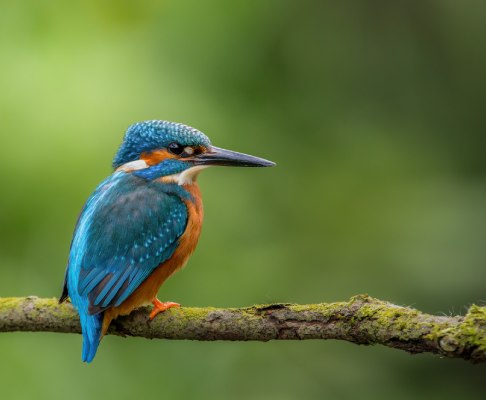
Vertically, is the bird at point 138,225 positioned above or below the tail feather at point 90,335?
above

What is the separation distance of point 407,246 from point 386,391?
91 centimetres

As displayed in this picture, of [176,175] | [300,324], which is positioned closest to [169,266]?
[176,175]

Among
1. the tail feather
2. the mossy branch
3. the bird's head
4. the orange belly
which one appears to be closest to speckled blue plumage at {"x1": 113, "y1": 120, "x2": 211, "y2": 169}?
the bird's head

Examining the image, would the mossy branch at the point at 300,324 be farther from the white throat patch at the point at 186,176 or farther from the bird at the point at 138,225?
the white throat patch at the point at 186,176

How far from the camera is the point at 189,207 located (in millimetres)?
3785

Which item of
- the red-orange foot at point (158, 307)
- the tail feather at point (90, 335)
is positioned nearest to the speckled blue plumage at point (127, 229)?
the tail feather at point (90, 335)

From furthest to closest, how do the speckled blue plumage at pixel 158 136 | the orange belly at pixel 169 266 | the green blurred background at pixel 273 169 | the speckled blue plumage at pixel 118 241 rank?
the green blurred background at pixel 273 169 → the speckled blue plumage at pixel 158 136 → the orange belly at pixel 169 266 → the speckled blue plumage at pixel 118 241

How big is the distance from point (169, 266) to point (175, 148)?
58 centimetres

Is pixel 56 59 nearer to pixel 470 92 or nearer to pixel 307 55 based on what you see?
pixel 307 55

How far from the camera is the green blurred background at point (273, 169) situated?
4.05m

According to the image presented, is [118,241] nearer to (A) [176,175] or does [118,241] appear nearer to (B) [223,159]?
(A) [176,175]

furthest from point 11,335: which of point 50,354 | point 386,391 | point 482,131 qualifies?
point 482,131

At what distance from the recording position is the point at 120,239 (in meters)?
3.51

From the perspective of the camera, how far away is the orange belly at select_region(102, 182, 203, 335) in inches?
136
